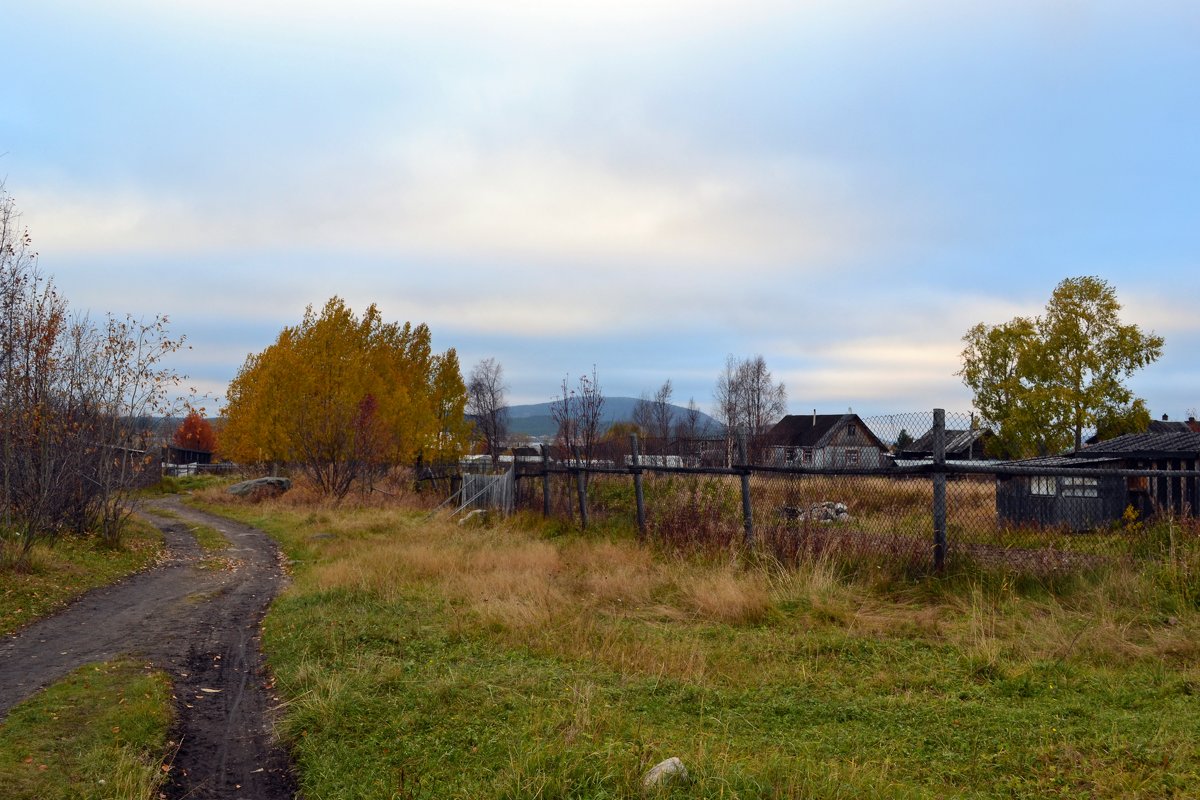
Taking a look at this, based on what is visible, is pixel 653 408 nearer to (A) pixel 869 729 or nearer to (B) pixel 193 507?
(B) pixel 193 507

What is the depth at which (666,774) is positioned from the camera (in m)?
4.02

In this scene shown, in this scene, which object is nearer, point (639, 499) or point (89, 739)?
point (89, 739)

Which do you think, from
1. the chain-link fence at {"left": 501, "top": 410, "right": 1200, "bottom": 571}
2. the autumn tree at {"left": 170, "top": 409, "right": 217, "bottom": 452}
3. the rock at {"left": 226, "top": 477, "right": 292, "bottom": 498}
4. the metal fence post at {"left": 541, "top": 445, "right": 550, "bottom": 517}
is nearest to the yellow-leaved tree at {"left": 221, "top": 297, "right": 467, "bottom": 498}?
the rock at {"left": 226, "top": 477, "right": 292, "bottom": 498}

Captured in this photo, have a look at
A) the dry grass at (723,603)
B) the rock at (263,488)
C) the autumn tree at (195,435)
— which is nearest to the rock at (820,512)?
the dry grass at (723,603)

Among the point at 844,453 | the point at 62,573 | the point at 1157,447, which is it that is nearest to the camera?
the point at 844,453

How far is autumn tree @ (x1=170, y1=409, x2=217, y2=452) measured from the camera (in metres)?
74.1

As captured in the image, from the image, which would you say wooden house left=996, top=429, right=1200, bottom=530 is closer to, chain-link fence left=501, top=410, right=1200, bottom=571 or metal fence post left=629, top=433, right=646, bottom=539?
chain-link fence left=501, top=410, right=1200, bottom=571

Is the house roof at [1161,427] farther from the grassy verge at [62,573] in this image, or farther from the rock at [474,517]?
the grassy verge at [62,573]

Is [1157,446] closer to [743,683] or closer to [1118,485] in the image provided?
[1118,485]

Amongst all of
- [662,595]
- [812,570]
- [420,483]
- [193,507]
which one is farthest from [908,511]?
[193,507]

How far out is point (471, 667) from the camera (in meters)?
6.62

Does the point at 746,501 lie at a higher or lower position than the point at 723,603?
higher

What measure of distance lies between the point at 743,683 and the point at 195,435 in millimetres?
81505

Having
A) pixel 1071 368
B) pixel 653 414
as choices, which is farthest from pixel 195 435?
pixel 1071 368
